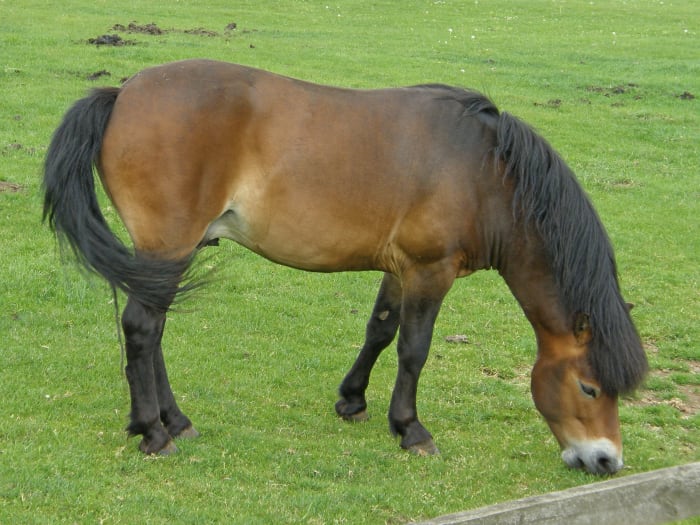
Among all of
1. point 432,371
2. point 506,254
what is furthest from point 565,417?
point 432,371

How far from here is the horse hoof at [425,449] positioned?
251 inches

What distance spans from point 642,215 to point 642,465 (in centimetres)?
673

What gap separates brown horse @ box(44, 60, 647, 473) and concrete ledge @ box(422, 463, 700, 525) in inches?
78.3

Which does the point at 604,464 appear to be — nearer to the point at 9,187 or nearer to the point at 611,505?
the point at 611,505

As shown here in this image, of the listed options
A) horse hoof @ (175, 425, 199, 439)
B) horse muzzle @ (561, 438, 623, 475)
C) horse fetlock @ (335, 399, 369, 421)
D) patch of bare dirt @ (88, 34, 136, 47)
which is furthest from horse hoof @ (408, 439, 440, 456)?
patch of bare dirt @ (88, 34, 136, 47)

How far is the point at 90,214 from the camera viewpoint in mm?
5621

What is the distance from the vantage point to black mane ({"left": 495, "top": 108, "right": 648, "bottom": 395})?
5879 millimetres

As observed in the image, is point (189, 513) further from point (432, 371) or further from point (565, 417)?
point (432, 371)

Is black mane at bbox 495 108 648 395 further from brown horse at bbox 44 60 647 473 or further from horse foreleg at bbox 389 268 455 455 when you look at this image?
horse foreleg at bbox 389 268 455 455

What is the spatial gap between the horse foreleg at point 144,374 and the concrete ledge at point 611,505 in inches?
112

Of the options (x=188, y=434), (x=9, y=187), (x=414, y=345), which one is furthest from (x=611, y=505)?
(x=9, y=187)

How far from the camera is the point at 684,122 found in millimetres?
17344

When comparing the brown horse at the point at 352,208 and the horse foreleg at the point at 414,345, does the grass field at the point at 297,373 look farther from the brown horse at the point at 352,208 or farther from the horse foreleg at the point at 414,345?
the brown horse at the point at 352,208

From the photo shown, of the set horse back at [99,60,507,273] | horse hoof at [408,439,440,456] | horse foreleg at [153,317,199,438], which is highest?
horse back at [99,60,507,273]
